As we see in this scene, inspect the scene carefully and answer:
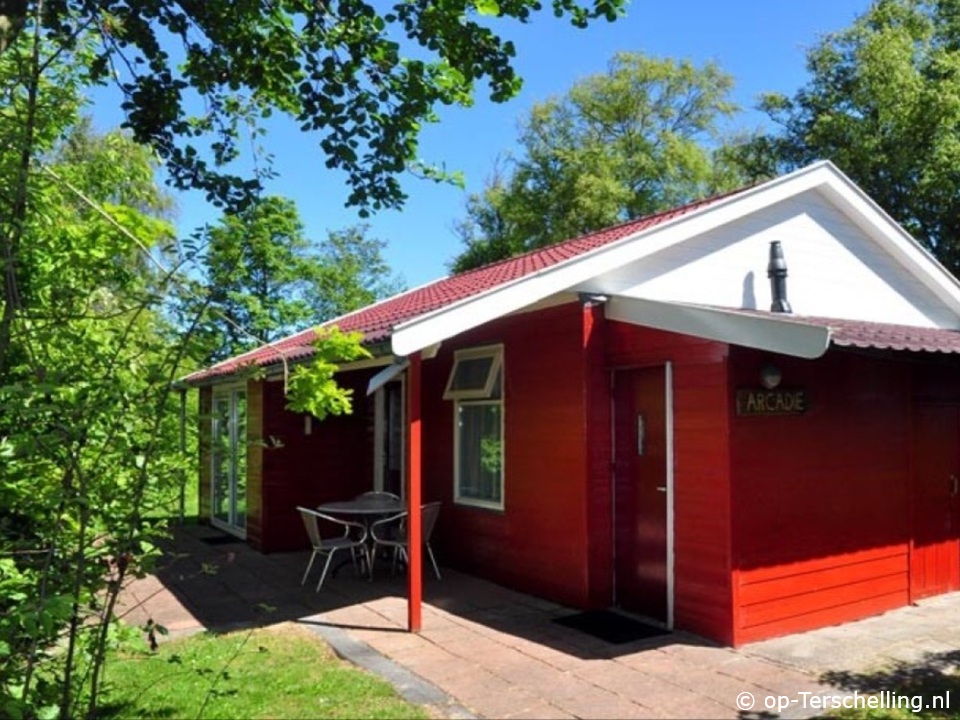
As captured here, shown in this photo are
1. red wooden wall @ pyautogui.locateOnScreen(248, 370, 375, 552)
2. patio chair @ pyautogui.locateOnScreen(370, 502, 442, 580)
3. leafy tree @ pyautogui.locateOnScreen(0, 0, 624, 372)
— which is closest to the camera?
leafy tree @ pyautogui.locateOnScreen(0, 0, 624, 372)

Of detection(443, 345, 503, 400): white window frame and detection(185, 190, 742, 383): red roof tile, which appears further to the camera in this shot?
detection(443, 345, 503, 400): white window frame

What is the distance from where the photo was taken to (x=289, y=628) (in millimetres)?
7141

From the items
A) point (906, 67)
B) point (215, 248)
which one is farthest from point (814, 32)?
point (215, 248)

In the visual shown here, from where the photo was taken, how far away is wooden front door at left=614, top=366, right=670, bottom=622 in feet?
23.8

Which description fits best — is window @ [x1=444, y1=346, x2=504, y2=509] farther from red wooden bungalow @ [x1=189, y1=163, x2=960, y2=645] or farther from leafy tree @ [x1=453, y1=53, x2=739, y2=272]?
leafy tree @ [x1=453, y1=53, x2=739, y2=272]

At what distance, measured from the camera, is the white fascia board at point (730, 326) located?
220 inches

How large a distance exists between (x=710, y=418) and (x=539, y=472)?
217cm

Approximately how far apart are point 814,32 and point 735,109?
10.3m

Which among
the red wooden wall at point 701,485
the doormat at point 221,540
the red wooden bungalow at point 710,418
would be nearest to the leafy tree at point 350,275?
the doormat at point 221,540

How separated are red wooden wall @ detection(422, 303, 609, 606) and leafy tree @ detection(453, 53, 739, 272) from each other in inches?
941

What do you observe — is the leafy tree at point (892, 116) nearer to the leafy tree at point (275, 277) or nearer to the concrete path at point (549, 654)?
the leafy tree at point (275, 277)

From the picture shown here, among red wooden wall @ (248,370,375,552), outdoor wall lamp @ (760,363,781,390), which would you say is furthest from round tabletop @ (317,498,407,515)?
outdoor wall lamp @ (760,363,781,390)

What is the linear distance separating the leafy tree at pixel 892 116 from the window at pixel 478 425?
17.3 m

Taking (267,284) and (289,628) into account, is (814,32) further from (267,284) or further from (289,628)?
(289,628)
